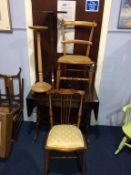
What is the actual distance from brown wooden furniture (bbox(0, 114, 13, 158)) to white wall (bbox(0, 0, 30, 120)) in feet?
2.15

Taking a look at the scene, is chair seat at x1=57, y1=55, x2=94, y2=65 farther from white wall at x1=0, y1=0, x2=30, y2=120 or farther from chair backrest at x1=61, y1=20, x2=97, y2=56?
white wall at x1=0, y1=0, x2=30, y2=120

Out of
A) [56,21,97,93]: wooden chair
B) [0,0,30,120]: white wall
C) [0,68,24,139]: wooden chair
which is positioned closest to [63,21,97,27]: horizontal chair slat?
[56,21,97,93]: wooden chair

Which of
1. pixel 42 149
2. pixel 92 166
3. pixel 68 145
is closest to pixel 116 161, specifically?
pixel 92 166

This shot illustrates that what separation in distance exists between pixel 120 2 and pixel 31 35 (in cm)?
108

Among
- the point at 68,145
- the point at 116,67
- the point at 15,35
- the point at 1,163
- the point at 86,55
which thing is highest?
the point at 15,35

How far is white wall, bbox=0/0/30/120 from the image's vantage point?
2.21 metres

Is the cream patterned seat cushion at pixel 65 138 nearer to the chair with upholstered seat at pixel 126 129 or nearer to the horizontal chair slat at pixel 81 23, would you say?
the chair with upholstered seat at pixel 126 129

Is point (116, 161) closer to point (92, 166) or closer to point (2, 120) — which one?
point (92, 166)

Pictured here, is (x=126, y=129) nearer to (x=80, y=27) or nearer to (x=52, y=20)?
(x=80, y=27)

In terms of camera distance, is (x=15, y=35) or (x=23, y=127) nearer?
(x=15, y=35)

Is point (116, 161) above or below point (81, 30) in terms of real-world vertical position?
below

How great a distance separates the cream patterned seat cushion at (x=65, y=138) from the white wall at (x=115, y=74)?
31.0 inches

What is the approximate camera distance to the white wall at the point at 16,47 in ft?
7.26

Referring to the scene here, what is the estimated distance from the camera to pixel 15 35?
7.62 ft
